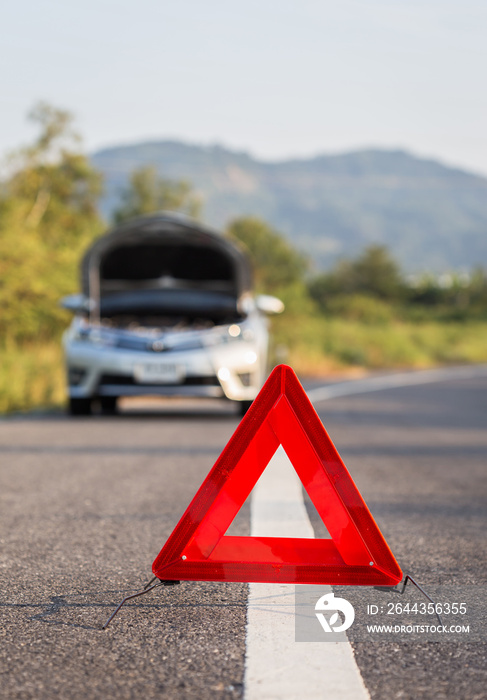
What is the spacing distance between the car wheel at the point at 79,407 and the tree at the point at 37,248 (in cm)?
631

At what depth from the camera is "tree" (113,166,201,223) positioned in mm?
50281

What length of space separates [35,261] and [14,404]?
635cm

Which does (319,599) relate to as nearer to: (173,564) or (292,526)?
(173,564)

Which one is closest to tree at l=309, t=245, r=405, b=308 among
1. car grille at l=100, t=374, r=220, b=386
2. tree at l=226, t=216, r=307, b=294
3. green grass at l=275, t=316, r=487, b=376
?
tree at l=226, t=216, r=307, b=294

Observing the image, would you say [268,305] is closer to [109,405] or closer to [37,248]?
[109,405]

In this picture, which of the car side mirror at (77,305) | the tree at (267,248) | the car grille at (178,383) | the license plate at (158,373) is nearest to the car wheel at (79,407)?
the car grille at (178,383)

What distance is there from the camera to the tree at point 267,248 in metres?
67.2

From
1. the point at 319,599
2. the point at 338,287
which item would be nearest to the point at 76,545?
the point at 319,599

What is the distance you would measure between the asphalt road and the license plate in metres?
1.17

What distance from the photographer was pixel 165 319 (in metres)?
11.8

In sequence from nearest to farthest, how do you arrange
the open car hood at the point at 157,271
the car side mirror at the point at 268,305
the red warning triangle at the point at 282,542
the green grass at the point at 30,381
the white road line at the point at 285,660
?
the white road line at the point at 285,660 → the red warning triangle at the point at 282,542 → the car side mirror at the point at 268,305 → the open car hood at the point at 157,271 → the green grass at the point at 30,381

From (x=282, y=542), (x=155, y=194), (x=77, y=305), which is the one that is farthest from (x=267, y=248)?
(x=282, y=542)

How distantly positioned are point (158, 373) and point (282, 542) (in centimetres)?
674

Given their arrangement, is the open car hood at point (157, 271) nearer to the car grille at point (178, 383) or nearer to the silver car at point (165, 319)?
the silver car at point (165, 319)
